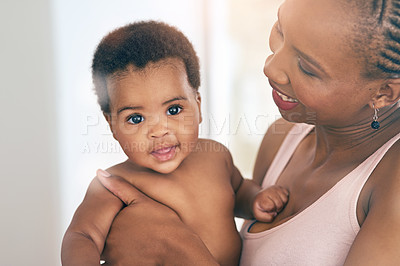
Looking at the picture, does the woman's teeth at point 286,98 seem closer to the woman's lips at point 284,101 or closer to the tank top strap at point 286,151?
the woman's lips at point 284,101

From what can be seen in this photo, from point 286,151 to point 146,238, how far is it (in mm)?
418

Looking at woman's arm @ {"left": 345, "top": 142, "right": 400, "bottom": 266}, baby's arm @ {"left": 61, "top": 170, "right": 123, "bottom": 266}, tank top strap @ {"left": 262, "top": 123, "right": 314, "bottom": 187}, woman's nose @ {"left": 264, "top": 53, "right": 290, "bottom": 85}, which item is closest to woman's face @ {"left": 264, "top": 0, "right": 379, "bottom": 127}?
woman's nose @ {"left": 264, "top": 53, "right": 290, "bottom": 85}

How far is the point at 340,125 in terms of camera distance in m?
0.77

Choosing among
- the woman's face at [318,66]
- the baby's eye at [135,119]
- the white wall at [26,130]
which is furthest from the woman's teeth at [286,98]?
the white wall at [26,130]

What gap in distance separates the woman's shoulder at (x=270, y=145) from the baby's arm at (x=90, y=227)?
0.43 metres

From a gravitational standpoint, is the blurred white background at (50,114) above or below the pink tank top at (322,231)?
above

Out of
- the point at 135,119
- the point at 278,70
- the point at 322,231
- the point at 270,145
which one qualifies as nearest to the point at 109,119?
the point at 135,119

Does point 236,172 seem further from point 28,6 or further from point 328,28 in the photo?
point 28,6

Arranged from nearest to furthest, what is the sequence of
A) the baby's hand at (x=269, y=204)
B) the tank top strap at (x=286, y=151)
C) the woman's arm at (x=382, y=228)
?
the woman's arm at (x=382, y=228) → the baby's hand at (x=269, y=204) → the tank top strap at (x=286, y=151)

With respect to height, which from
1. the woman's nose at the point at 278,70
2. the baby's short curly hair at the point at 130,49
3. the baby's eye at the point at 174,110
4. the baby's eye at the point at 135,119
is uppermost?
the baby's short curly hair at the point at 130,49

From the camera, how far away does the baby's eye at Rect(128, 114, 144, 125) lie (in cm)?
68

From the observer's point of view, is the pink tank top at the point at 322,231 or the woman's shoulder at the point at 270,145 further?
the woman's shoulder at the point at 270,145

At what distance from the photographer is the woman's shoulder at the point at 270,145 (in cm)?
104

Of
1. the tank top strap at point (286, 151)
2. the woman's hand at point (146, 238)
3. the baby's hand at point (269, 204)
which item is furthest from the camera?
the tank top strap at point (286, 151)
